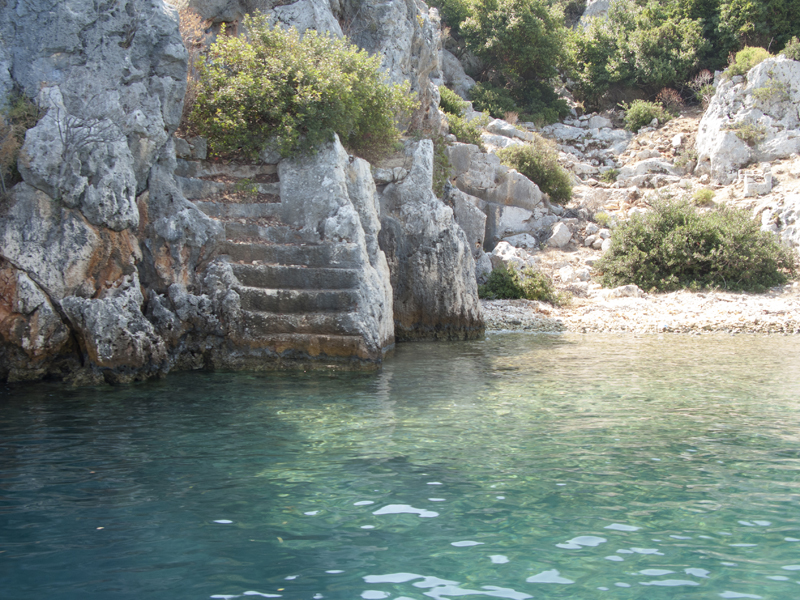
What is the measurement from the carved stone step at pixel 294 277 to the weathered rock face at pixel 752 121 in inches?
812

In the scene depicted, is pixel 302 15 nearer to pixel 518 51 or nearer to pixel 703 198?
pixel 703 198

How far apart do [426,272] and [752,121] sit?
776 inches

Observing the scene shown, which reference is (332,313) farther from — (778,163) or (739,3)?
(739,3)

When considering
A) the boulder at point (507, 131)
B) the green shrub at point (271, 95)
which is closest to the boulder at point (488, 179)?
the boulder at point (507, 131)

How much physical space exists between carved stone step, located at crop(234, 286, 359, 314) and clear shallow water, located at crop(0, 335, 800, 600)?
1.93 metres

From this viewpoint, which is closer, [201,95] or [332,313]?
[332,313]

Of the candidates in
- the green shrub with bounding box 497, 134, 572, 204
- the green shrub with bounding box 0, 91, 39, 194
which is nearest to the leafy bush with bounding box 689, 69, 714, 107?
the green shrub with bounding box 497, 134, 572, 204

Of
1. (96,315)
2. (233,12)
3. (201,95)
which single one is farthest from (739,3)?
(96,315)

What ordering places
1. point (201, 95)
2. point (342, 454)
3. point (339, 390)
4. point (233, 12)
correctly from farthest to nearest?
point (233, 12), point (201, 95), point (339, 390), point (342, 454)

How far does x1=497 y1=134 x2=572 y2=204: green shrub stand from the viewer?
1011 inches

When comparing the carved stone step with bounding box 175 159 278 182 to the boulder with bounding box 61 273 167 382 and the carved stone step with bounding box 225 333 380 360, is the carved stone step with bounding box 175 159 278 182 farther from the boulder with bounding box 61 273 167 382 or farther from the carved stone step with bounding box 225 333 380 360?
the carved stone step with bounding box 225 333 380 360

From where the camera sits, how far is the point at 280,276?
11328mm

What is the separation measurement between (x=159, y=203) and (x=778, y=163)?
24.0 meters

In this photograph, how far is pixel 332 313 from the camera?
36.2 feet
